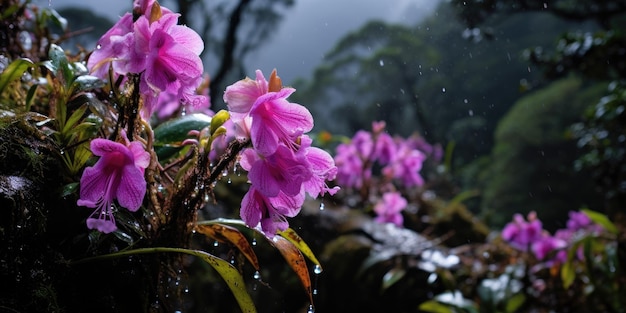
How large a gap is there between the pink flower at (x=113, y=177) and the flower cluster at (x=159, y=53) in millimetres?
79

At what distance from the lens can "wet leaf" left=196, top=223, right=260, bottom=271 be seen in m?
0.63

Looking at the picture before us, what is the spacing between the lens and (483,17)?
2777 millimetres

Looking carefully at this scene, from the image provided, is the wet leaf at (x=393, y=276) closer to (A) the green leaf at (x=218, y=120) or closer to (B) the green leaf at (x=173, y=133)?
(B) the green leaf at (x=173, y=133)

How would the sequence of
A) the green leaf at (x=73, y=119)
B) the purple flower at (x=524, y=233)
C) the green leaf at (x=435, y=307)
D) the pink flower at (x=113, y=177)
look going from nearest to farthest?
1. the pink flower at (x=113, y=177)
2. the green leaf at (x=73, y=119)
3. the green leaf at (x=435, y=307)
4. the purple flower at (x=524, y=233)

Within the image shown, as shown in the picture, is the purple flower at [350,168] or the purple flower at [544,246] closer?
the purple flower at [544,246]

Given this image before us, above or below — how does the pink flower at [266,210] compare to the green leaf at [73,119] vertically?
below

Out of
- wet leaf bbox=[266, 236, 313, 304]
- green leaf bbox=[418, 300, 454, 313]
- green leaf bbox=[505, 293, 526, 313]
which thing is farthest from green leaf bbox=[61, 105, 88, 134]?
green leaf bbox=[505, 293, 526, 313]

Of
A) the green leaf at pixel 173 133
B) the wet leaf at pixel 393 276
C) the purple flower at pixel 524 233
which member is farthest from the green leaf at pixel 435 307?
the green leaf at pixel 173 133

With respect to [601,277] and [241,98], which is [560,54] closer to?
[601,277]

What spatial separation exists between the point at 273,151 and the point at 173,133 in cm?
30

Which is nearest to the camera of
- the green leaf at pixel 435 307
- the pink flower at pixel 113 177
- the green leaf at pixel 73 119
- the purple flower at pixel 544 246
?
the pink flower at pixel 113 177

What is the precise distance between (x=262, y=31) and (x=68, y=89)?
8673 mm

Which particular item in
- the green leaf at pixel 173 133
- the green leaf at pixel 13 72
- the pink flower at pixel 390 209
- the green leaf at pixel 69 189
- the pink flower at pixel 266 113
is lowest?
the green leaf at pixel 69 189

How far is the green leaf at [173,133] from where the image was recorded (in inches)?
26.7
